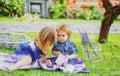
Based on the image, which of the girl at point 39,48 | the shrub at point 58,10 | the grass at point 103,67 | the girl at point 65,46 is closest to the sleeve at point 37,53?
the girl at point 39,48

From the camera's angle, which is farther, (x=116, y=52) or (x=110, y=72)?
(x=116, y=52)

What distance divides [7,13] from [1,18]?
1.01m

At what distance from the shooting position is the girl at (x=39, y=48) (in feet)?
23.6

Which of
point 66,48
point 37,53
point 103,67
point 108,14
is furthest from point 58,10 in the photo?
point 37,53

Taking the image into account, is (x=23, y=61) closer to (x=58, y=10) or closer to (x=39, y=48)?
(x=39, y=48)

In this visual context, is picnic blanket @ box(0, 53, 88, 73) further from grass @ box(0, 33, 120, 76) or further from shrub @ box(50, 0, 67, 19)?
shrub @ box(50, 0, 67, 19)

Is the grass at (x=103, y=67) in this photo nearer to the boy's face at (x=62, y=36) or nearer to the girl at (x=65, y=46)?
the girl at (x=65, y=46)

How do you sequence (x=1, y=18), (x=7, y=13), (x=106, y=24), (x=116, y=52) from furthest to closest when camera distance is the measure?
(x=7, y=13)
(x=1, y=18)
(x=106, y=24)
(x=116, y=52)

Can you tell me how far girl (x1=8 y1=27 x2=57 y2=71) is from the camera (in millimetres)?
7180

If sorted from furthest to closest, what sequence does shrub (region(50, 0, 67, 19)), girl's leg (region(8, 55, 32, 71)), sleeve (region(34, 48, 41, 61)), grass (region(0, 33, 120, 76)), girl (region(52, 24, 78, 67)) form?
1. shrub (region(50, 0, 67, 19))
2. girl (region(52, 24, 78, 67))
3. sleeve (region(34, 48, 41, 61))
4. girl's leg (region(8, 55, 32, 71))
5. grass (region(0, 33, 120, 76))

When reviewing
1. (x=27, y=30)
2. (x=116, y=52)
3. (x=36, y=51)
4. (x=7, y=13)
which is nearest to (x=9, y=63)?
(x=36, y=51)

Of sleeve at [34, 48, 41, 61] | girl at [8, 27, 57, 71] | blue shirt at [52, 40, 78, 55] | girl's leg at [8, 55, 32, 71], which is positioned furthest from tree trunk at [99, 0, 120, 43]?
girl's leg at [8, 55, 32, 71]

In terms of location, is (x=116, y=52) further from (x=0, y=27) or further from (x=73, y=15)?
(x=73, y=15)

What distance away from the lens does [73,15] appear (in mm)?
16078
